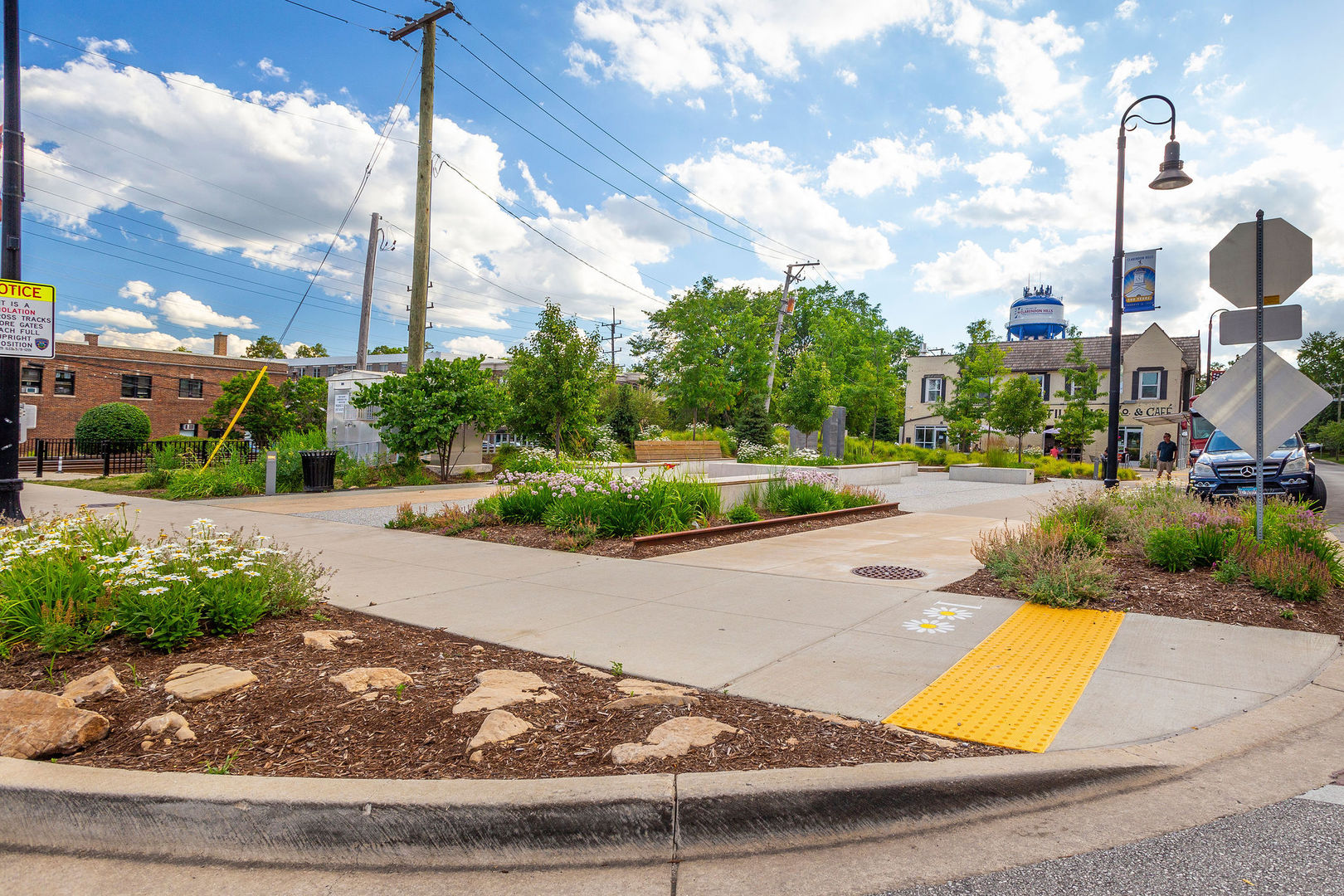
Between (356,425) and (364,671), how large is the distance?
18.2m

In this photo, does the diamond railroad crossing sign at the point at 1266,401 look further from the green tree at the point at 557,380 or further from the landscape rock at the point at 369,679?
the green tree at the point at 557,380

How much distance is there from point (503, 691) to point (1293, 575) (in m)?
6.61

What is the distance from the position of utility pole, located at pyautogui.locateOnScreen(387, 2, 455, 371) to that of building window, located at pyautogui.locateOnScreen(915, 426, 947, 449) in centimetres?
3853

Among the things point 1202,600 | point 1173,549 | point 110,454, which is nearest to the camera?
point 1202,600

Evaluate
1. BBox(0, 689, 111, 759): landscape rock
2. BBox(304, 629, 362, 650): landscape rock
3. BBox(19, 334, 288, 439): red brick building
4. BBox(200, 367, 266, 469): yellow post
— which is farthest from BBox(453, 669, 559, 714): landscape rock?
BBox(19, 334, 288, 439): red brick building

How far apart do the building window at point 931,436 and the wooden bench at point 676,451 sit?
27.3m

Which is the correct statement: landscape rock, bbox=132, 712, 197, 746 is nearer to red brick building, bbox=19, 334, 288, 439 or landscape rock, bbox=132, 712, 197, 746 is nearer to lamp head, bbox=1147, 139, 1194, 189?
lamp head, bbox=1147, 139, 1194, 189

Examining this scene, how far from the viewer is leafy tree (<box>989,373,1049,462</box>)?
103 ft

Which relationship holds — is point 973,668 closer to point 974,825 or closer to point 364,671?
point 974,825

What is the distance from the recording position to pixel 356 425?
20891 millimetres

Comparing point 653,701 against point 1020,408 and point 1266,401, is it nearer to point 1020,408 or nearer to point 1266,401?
point 1266,401

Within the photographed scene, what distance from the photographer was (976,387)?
110 ft

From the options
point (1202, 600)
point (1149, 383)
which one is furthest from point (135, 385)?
point (1149, 383)

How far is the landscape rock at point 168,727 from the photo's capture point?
11.0 ft
